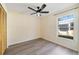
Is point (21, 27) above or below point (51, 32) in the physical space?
above

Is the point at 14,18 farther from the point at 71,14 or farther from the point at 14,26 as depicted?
the point at 71,14

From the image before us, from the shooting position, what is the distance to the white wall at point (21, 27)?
6.10ft

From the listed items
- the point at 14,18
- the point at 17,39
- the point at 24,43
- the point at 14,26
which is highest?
the point at 14,18

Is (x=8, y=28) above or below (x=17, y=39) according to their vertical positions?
above

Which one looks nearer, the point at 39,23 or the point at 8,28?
the point at 8,28

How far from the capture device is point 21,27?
2.11 metres

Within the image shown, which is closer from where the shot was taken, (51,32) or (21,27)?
(21,27)

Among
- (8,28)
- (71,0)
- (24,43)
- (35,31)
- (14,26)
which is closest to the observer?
(71,0)

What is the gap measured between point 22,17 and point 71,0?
1450 millimetres

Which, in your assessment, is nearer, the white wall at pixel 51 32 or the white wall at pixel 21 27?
the white wall at pixel 21 27

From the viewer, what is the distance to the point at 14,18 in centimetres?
192

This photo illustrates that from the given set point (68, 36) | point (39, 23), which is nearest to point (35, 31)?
point (39, 23)

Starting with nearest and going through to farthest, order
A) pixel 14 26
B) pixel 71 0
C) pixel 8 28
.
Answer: pixel 71 0 → pixel 8 28 → pixel 14 26

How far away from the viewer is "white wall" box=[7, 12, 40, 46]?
6.10 ft
